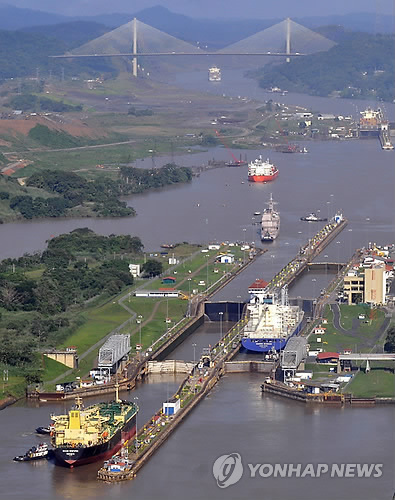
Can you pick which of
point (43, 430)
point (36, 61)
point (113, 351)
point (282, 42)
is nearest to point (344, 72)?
point (282, 42)

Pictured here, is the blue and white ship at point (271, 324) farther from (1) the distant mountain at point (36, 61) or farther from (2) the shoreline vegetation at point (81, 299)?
(1) the distant mountain at point (36, 61)

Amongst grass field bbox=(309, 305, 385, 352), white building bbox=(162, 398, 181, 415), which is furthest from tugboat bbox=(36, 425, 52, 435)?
grass field bbox=(309, 305, 385, 352)

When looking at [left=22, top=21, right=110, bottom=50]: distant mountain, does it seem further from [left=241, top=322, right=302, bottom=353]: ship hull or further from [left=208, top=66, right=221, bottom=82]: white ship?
[left=241, top=322, right=302, bottom=353]: ship hull

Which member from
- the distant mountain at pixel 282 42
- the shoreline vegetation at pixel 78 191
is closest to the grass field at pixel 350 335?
the shoreline vegetation at pixel 78 191

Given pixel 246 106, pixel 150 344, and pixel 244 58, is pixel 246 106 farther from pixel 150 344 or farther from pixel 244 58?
pixel 150 344

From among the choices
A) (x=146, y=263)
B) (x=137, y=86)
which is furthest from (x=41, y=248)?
(x=137, y=86)

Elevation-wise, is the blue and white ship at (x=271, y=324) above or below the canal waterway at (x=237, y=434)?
above
